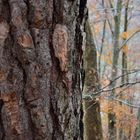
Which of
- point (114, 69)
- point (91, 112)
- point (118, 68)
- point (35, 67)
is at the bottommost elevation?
point (114, 69)

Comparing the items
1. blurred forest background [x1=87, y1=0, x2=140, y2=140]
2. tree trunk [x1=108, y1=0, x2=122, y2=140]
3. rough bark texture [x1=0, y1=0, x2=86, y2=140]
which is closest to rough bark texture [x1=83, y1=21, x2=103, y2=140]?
blurred forest background [x1=87, y1=0, x2=140, y2=140]

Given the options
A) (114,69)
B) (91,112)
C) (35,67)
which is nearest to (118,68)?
(91,112)

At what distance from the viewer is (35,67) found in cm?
106

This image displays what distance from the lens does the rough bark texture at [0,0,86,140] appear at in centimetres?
104

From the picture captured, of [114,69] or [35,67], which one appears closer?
[35,67]

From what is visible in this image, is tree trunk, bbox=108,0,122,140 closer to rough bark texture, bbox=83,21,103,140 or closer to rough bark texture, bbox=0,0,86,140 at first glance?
rough bark texture, bbox=83,21,103,140

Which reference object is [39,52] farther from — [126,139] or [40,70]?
[126,139]

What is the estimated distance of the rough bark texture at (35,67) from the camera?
1035 mm

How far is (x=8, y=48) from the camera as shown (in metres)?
1.04

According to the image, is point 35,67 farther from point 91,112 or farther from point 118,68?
point 118,68

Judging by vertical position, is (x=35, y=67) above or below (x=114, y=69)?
above

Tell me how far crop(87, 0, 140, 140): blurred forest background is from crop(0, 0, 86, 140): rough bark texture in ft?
15.9

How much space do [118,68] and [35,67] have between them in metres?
6.99

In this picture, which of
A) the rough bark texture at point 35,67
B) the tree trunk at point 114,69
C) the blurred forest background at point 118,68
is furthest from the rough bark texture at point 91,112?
the rough bark texture at point 35,67
